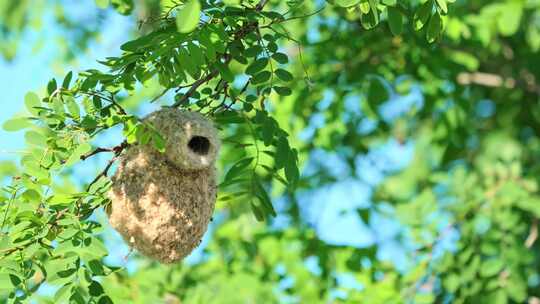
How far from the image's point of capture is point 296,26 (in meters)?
5.27

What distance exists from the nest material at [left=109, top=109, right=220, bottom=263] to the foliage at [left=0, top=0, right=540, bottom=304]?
0.25 feet

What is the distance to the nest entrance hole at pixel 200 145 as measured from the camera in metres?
2.89

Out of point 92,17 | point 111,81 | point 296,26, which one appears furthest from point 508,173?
point 111,81

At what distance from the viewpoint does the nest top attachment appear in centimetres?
281

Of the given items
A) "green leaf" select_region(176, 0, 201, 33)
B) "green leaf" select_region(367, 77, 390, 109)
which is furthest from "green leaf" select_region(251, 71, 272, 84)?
"green leaf" select_region(367, 77, 390, 109)

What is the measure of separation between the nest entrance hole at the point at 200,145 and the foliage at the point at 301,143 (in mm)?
114

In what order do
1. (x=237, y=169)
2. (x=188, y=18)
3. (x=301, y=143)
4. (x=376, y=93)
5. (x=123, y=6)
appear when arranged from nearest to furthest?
(x=188, y=18) → (x=237, y=169) → (x=123, y=6) → (x=376, y=93) → (x=301, y=143)

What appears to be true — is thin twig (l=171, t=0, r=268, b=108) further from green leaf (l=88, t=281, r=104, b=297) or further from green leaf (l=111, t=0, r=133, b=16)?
green leaf (l=111, t=0, r=133, b=16)

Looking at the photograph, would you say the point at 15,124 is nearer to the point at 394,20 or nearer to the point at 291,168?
the point at 291,168

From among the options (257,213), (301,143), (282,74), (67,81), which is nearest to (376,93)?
(301,143)

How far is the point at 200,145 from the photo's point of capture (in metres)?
2.91

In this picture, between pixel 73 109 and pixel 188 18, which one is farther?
pixel 73 109

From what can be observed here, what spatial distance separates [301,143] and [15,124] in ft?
8.15

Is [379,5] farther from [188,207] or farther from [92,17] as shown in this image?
[92,17]
